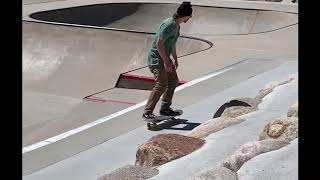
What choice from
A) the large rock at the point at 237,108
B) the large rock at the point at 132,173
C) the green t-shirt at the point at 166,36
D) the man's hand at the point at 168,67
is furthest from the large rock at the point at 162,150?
the large rock at the point at 237,108

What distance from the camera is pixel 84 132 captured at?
598 centimetres

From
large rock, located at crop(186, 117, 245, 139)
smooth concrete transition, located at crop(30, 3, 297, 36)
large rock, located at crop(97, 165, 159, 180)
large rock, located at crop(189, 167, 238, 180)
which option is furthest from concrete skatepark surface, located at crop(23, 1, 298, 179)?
large rock, located at crop(189, 167, 238, 180)

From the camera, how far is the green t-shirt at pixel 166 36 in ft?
18.2

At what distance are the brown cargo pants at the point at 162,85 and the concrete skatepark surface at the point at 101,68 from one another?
37 cm

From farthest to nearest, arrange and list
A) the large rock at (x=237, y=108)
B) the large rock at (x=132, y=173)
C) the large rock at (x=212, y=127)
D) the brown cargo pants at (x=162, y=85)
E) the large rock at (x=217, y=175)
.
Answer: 1. the large rock at (x=237, y=108)
2. the brown cargo pants at (x=162, y=85)
3. the large rock at (x=212, y=127)
4. the large rock at (x=132, y=173)
5. the large rock at (x=217, y=175)

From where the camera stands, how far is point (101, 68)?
13492 millimetres

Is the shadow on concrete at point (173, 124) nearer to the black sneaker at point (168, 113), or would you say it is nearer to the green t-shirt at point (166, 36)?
the black sneaker at point (168, 113)

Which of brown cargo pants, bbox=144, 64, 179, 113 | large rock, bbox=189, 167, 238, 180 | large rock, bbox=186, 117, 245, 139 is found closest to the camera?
large rock, bbox=189, 167, 238, 180

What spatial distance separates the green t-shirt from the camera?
A: 5.55m

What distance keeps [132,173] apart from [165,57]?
1.61 metres

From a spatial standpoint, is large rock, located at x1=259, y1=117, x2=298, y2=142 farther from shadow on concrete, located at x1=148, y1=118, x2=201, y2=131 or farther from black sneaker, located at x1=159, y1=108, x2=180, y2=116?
black sneaker, located at x1=159, y1=108, x2=180, y2=116

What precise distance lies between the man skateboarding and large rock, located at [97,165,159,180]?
150 centimetres

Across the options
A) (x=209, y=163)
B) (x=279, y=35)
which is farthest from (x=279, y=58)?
(x=209, y=163)
